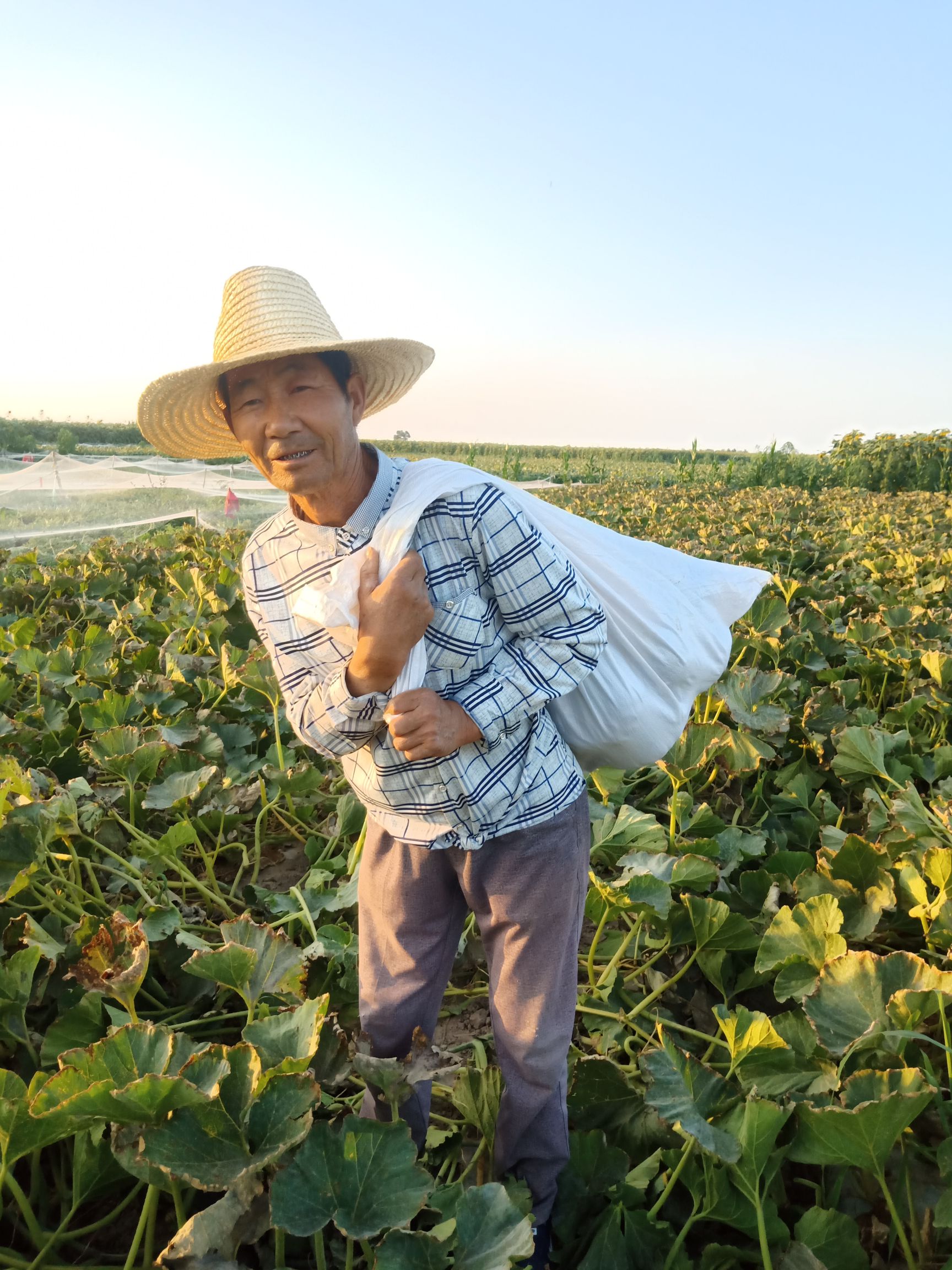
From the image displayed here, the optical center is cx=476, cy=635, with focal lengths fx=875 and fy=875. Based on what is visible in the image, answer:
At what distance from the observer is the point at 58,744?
8.71ft

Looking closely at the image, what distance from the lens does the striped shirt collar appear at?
48.9 inches

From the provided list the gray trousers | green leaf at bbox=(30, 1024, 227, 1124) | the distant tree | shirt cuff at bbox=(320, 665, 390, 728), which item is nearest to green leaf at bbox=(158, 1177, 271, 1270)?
green leaf at bbox=(30, 1024, 227, 1124)

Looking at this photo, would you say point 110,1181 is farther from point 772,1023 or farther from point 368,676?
point 772,1023

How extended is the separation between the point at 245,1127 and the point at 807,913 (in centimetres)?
98

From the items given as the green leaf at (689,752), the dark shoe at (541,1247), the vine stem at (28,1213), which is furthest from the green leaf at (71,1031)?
the green leaf at (689,752)

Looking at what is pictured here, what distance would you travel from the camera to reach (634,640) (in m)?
1.44

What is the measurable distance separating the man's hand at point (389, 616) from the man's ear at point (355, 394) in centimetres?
35

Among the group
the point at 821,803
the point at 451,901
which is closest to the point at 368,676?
the point at 451,901

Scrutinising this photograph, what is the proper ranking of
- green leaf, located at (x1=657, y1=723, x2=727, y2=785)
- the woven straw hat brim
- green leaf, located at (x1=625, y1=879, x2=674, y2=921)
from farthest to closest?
green leaf, located at (x1=657, y1=723, x2=727, y2=785)
green leaf, located at (x1=625, y1=879, x2=674, y2=921)
the woven straw hat brim

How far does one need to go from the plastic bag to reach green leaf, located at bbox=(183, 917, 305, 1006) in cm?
56

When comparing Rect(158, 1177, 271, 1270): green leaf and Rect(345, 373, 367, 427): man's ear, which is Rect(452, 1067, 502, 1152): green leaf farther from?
Rect(345, 373, 367, 427): man's ear

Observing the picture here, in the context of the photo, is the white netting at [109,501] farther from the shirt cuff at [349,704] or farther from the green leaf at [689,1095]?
the green leaf at [689,1095]

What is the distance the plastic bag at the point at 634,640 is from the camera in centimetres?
139

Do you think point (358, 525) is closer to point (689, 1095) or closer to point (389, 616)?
point (389, 616)
